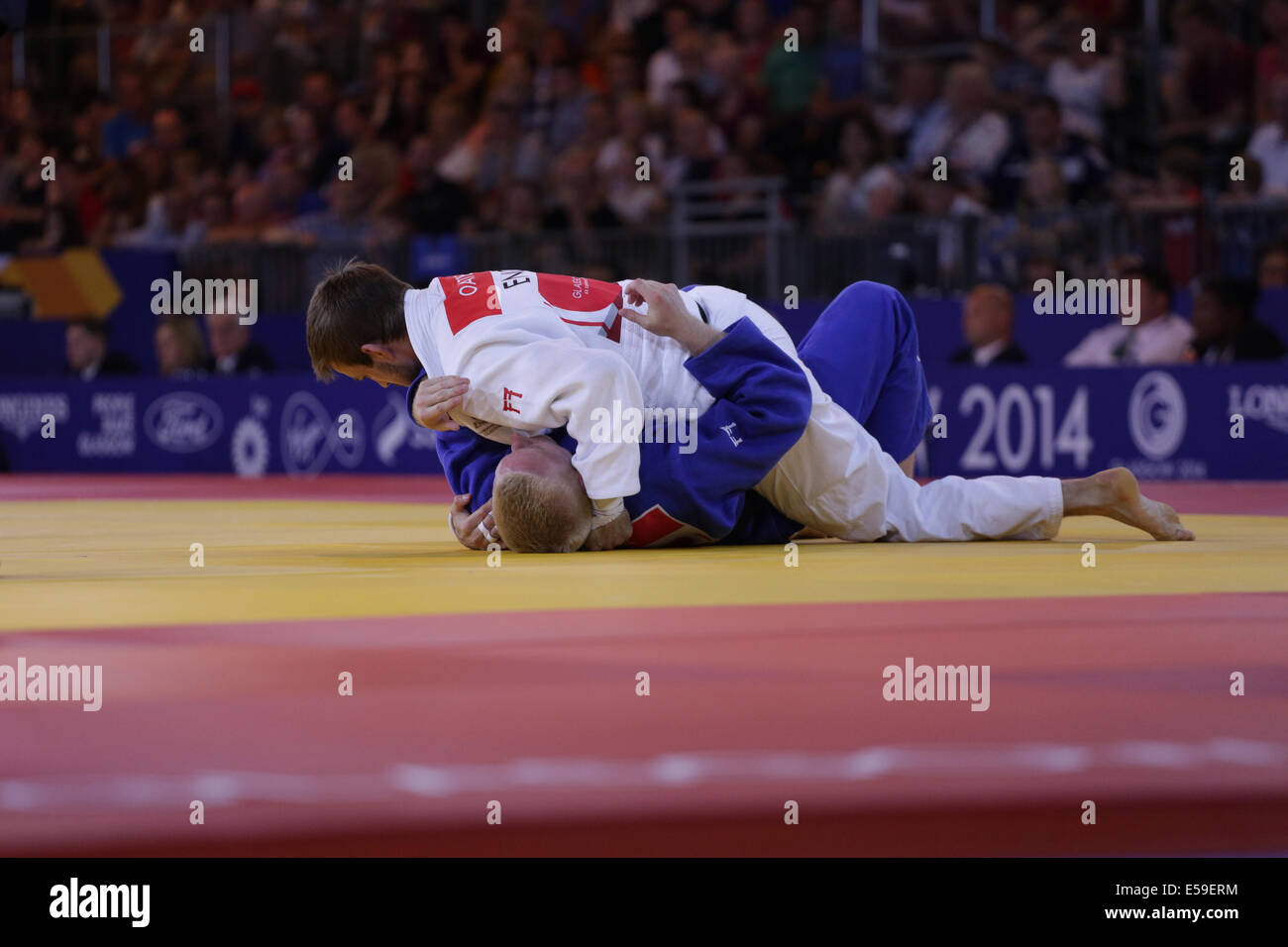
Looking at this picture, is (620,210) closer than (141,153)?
Yes

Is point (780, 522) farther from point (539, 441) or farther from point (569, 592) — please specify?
point (569, 592)

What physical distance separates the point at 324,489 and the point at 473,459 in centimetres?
548

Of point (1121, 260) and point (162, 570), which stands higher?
point (1121, 260)

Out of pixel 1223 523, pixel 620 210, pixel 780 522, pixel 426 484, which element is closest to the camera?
pixel 780 522

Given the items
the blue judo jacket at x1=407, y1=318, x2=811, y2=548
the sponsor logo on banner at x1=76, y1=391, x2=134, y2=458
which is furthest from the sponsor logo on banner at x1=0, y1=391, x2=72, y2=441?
the blue judo jacket at x1=407, y1=318, x2=811, y2=548

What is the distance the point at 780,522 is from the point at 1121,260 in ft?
21.0

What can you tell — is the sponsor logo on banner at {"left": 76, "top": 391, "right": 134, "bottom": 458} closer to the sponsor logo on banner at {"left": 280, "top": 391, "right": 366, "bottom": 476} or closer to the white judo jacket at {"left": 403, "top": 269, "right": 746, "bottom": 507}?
the sponsor logo on banner at {"left": 280, "top": 391, "right": 366, "bottom": 476}

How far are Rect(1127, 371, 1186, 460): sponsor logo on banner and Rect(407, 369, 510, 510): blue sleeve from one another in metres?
6.11

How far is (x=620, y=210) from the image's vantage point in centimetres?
1340

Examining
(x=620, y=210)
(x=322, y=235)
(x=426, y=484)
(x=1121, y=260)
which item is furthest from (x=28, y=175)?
(x=1121, y=260)

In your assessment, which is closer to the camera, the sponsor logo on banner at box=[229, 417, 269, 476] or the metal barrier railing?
the metal barrier railing

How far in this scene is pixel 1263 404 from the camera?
31.6ft

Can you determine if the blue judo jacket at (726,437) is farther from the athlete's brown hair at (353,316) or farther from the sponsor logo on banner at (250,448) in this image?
the sponsor logo on banner at (250,448)

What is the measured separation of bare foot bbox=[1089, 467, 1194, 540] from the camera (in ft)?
15.6
